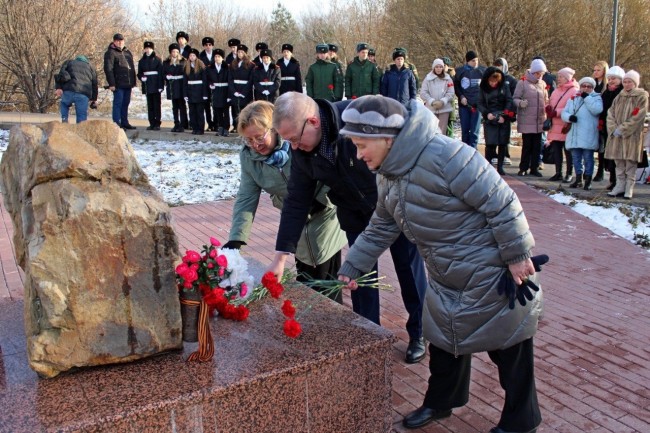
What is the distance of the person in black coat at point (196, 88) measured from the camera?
1405 cm

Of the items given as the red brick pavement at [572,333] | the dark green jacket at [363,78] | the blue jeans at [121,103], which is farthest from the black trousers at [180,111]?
the red brick pavement at [572,333]

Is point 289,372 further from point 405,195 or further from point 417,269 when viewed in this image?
point 417,269

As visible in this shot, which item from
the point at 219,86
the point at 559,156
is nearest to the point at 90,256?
the point at 559,156

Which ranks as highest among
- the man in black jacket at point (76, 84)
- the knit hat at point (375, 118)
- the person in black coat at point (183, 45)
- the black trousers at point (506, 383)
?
the person in black coat at point (183, 45)

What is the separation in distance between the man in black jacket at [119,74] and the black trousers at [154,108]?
48 cm

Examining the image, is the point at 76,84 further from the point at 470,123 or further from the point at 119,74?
the point at 470,123

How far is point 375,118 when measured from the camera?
2816 millimetres

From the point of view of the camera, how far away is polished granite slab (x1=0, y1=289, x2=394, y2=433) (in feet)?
8.05

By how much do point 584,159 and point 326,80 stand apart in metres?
6.13

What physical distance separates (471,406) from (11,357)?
90.2 inches

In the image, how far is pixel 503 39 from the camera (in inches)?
819

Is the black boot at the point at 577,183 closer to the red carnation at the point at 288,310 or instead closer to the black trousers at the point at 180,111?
the red carnation at the point at 288,310

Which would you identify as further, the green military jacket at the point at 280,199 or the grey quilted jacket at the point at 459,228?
the green military jacket at the point at 280,199

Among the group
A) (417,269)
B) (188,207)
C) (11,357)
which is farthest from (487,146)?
(11,357)
